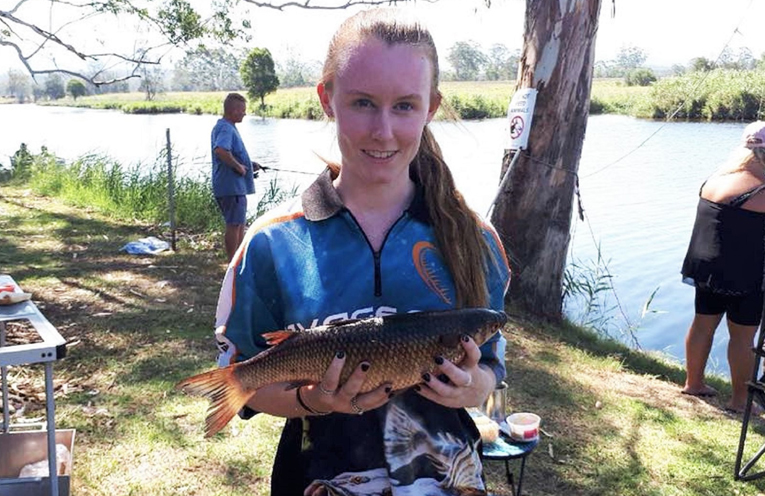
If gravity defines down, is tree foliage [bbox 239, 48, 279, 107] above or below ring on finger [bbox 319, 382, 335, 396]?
above

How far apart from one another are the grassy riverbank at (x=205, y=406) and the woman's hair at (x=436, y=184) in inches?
100

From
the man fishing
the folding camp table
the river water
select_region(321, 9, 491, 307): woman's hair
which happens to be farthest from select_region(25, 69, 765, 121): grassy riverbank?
select_region(321, 9, 491, 307): woman's hair

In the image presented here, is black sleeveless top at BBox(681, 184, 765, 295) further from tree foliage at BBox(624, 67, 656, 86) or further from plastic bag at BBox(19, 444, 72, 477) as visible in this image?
tree foliage at BBox(624, 67, 656, 86)

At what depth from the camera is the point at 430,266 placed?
1.63 metres

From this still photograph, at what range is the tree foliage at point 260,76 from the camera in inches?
1470

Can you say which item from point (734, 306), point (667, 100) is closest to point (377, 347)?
point (734, 306)

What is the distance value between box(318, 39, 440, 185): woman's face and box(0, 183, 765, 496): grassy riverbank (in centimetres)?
269

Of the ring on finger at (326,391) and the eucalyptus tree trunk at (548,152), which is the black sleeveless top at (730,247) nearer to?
the eucalyptus tree trunk at (548,152)

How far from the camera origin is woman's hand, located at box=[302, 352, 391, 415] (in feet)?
4.73

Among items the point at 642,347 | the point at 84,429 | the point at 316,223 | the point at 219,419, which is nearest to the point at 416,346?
the point at 316,223

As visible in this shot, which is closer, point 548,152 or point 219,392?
point 219,392

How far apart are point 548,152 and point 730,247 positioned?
182 centimetres

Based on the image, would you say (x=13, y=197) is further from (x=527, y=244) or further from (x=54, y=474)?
(x=54, y=474)

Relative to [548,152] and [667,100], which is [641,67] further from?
[548,152]
